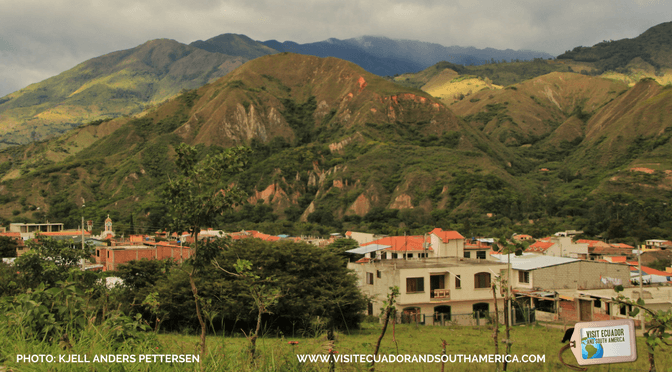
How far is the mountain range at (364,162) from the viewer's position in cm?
9956

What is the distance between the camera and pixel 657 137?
427 feet

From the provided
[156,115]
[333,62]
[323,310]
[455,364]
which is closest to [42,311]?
[455,364]

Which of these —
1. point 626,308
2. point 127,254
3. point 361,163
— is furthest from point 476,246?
point 361,163

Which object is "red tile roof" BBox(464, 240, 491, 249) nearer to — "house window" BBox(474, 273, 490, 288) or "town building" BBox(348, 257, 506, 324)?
"town building" BBox(348, 257, 506, 324)

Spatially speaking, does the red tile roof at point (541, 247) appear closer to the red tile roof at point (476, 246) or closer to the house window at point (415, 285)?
the red tile roof at point (476, 246)

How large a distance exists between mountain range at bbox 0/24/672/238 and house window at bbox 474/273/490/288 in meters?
44.2

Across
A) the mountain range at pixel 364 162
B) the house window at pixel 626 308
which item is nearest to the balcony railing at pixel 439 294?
the house window at pixel 626 308

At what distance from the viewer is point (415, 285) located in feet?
92.2

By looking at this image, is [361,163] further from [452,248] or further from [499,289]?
[499,289]

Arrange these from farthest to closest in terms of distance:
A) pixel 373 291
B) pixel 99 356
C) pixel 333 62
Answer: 1. pixel 333 62
2. pixel 373 291
3. pixel 99 356

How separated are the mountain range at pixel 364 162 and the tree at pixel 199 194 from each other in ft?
221

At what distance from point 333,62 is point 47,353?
7839 inches

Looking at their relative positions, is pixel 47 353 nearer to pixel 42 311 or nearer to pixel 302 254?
pixel 42 311

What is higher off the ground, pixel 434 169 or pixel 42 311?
pixel 434 169
